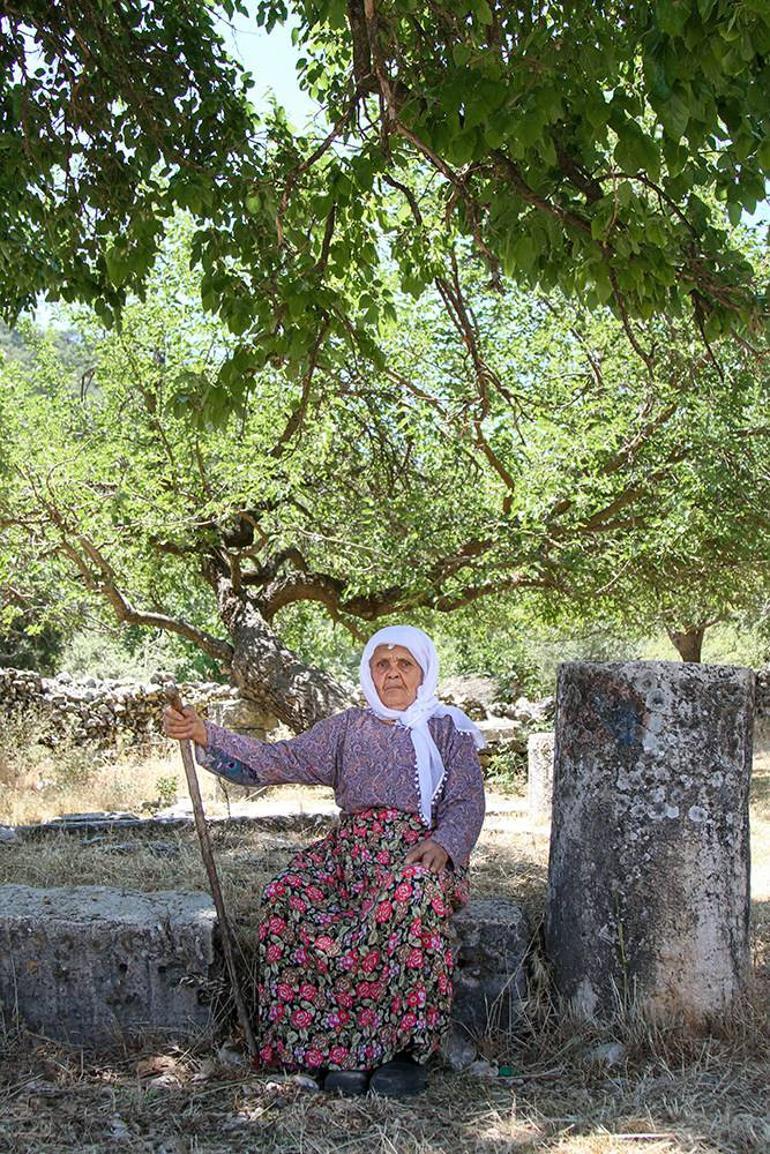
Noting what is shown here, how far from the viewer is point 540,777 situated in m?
11.4

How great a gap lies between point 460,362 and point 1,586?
5.56 meters

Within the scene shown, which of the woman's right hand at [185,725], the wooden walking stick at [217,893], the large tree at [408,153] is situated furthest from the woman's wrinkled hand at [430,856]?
the large tree at [408,153]

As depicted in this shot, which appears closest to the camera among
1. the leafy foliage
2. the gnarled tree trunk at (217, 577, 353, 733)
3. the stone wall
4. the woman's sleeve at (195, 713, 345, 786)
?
the woman's sleeve at (195, 713, 345, 786)

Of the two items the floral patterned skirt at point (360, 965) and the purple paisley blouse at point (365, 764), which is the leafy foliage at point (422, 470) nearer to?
the purple paisley blouse at point (365, 764)

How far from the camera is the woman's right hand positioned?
13.5 ft

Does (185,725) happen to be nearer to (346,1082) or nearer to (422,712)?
(422,712)

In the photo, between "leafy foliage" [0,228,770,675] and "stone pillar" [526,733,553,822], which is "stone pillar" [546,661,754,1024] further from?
"stone pillar" [526,733,553,822]

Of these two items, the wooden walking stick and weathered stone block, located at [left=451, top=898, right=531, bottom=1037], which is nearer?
the wooden walking stick

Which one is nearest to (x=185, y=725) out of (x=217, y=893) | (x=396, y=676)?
(x=217, y=893)

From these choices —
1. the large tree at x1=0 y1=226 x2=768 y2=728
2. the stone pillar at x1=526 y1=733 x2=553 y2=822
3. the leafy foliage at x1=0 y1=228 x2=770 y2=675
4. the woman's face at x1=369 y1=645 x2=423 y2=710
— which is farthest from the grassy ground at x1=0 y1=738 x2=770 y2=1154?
the stone pillar at x1=526 y1=733 x2=553 y2=822

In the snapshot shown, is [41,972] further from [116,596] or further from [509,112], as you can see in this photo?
[116,596]

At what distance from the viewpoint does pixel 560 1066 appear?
3.72m

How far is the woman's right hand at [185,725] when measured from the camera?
412 centimetres

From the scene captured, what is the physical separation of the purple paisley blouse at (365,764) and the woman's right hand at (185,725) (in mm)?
51
